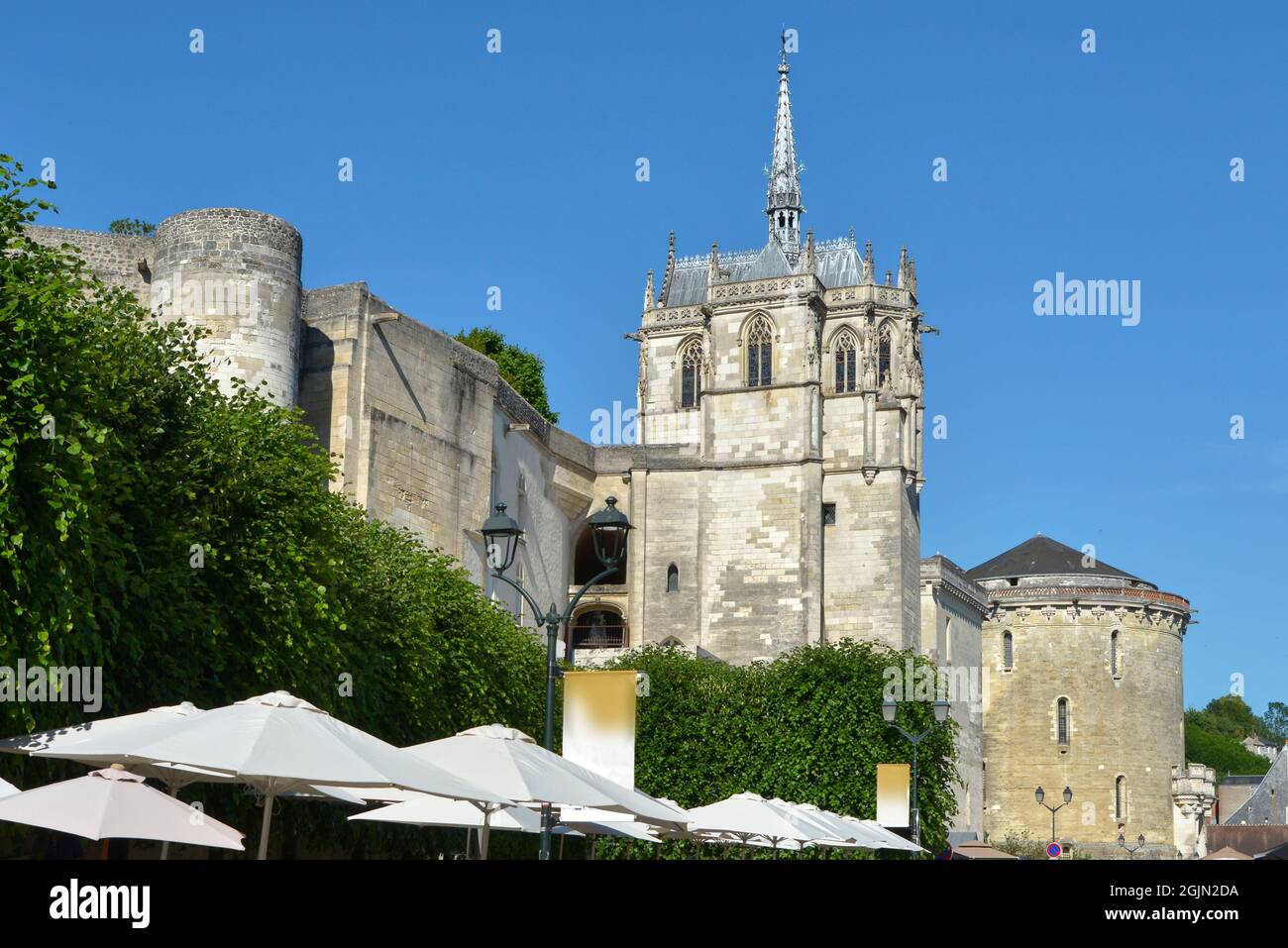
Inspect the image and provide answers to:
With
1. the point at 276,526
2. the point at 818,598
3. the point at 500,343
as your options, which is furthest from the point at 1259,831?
the point at 276,526

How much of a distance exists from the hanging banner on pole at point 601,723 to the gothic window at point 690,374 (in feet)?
158

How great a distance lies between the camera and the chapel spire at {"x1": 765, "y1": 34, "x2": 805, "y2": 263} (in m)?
76.9

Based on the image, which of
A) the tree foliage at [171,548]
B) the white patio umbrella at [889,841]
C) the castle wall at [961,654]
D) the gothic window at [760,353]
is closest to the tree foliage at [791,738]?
the white patio umbrella at [889,841]

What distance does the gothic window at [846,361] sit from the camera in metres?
59.9

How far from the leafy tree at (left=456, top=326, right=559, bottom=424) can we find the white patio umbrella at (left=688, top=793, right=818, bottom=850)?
43105 millimetres

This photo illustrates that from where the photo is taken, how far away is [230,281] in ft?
111

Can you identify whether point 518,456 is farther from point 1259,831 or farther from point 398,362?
point 1259,831

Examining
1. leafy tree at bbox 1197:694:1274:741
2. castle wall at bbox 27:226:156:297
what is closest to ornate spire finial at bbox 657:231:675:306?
castle wall at bbox 27:226:156:297

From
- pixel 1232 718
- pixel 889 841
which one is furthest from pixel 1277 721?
pixel 889 841

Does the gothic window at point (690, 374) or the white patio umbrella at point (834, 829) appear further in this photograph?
the gothic window at point (690, 374)

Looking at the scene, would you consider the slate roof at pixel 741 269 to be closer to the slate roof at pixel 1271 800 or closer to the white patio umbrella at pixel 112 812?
the slate roof at pixel 1271 800

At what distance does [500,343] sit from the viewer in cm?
6956

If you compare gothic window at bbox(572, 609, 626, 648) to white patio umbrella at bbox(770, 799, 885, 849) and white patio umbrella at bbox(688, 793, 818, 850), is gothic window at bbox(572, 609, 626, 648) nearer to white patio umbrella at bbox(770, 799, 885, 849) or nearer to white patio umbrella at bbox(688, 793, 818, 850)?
white patio umbrella at bbox(770, 799, 885, 849)
